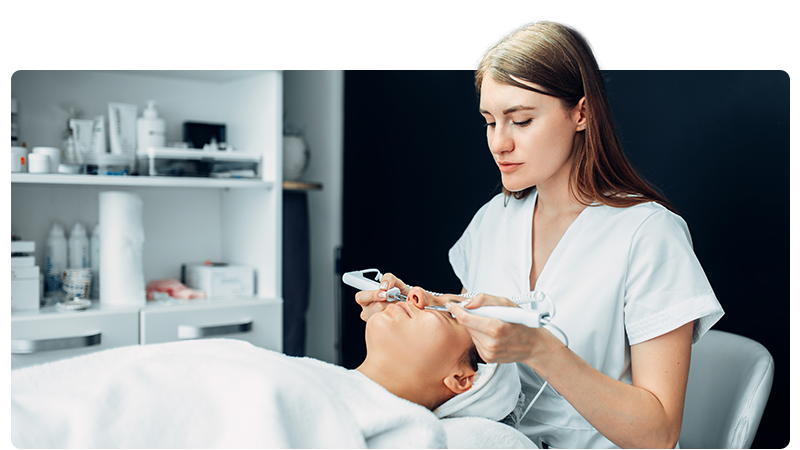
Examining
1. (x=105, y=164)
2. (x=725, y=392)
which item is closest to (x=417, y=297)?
(x=725, y=392)

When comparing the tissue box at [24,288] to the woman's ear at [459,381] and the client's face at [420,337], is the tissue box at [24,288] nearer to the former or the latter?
the client's face at [420,337]

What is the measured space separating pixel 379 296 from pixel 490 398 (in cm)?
29

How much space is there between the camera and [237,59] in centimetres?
208

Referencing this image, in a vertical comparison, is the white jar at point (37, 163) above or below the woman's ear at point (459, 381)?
above

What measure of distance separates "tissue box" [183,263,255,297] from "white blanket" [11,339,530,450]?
3.58 ft

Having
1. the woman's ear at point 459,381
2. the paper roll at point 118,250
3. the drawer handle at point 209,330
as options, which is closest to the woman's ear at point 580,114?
the woman's ear at point 459,381

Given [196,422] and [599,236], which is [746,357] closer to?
[599,236]

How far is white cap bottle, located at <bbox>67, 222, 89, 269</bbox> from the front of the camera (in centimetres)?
198

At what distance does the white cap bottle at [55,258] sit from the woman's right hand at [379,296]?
1.31m

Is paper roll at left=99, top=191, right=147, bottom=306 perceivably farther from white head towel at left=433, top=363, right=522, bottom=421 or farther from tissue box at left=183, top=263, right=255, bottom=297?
white head towel at left=433, top=363, right=522, bottom=421

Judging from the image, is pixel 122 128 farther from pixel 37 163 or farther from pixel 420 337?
pixel 420 337

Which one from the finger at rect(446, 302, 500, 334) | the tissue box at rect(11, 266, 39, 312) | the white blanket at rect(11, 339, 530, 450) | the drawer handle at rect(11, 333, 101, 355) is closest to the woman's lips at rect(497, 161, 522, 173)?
the finger at rect(446, 302, 500, 334)

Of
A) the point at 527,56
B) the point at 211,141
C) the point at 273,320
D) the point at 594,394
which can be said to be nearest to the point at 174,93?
the point at 211,141

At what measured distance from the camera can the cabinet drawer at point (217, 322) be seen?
1915mm
